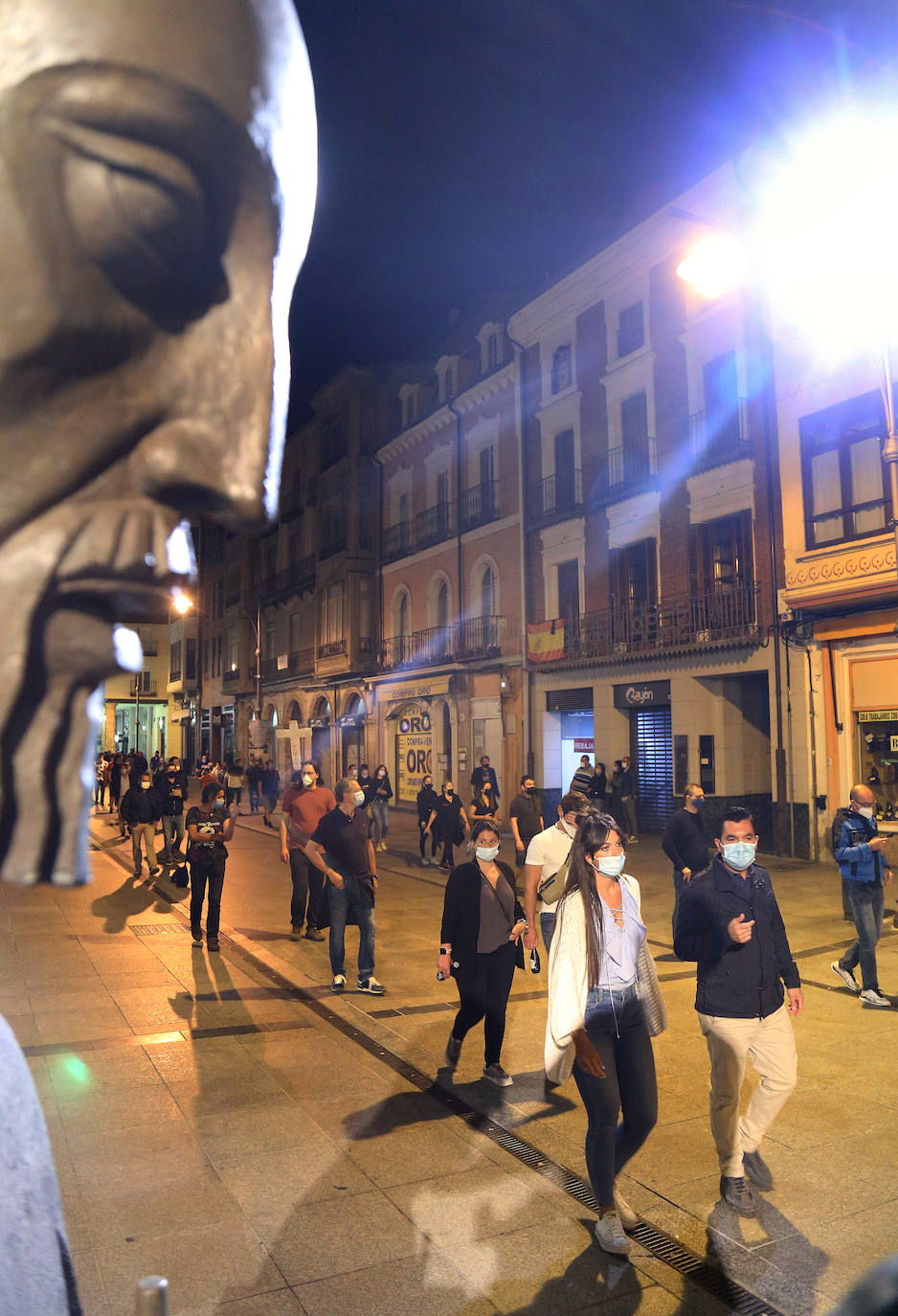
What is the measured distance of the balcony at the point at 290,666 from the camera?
41.7m

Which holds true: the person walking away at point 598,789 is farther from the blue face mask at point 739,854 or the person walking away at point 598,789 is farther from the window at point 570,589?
the blue face mask at point 739,854

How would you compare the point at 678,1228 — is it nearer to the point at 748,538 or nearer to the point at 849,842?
the point at 849,842

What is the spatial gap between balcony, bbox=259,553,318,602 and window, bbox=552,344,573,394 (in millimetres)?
16664

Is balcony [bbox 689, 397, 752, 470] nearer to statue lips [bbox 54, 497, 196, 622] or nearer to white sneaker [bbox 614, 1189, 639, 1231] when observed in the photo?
white sneaker [bbox 614, 1189, 639, 1231]

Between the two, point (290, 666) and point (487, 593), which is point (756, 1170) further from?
point (290, 666)

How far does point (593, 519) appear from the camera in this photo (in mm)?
24625

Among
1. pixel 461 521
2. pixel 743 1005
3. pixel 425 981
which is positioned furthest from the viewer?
pixel 461 521

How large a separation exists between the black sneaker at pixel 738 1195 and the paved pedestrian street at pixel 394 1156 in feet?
0.21

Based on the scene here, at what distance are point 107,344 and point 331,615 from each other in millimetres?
38412

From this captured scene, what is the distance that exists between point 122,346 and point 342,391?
39.8 meters

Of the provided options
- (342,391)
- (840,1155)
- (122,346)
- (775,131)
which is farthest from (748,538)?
(342,391)

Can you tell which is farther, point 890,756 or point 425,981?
point 890,756

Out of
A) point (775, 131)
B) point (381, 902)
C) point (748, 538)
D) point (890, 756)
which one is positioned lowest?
point (381, 902)

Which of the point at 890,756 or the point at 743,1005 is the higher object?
the point at 890,756
